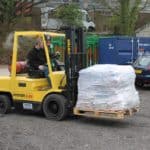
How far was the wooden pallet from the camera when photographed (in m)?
12.2

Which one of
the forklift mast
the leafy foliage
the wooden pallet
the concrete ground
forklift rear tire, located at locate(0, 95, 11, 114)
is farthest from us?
the leafy foliage

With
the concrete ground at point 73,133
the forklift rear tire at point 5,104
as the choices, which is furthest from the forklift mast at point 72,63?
the forklift rear tire at point 5,104

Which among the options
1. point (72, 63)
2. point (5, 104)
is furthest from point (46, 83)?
point (5, 104)

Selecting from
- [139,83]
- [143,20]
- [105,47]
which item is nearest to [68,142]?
[139,83]

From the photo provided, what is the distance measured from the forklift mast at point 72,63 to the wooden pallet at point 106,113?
35 cm

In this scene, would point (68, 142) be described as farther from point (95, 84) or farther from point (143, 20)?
point (143, 20)

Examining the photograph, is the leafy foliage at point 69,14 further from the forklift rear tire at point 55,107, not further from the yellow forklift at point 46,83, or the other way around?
the forklift rear tire at point 55,107

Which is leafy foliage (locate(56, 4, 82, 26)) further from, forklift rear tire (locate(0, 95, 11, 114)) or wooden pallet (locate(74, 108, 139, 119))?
wooden pallet (locate(74, 108, 139, 119))

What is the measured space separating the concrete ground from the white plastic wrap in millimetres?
473

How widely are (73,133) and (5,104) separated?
3055 millimetres

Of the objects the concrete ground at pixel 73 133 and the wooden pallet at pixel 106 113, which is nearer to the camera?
the concrete ground at pixel 73 133

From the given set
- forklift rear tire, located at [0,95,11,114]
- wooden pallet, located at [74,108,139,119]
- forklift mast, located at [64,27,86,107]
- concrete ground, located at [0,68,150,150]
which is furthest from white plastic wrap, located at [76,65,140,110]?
forklift rear tire, located at [0,95,11,114]

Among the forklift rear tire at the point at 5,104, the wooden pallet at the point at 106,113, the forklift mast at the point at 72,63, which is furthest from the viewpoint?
the forklift rear tire at the point at 5,104

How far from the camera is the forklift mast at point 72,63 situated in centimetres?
1312
